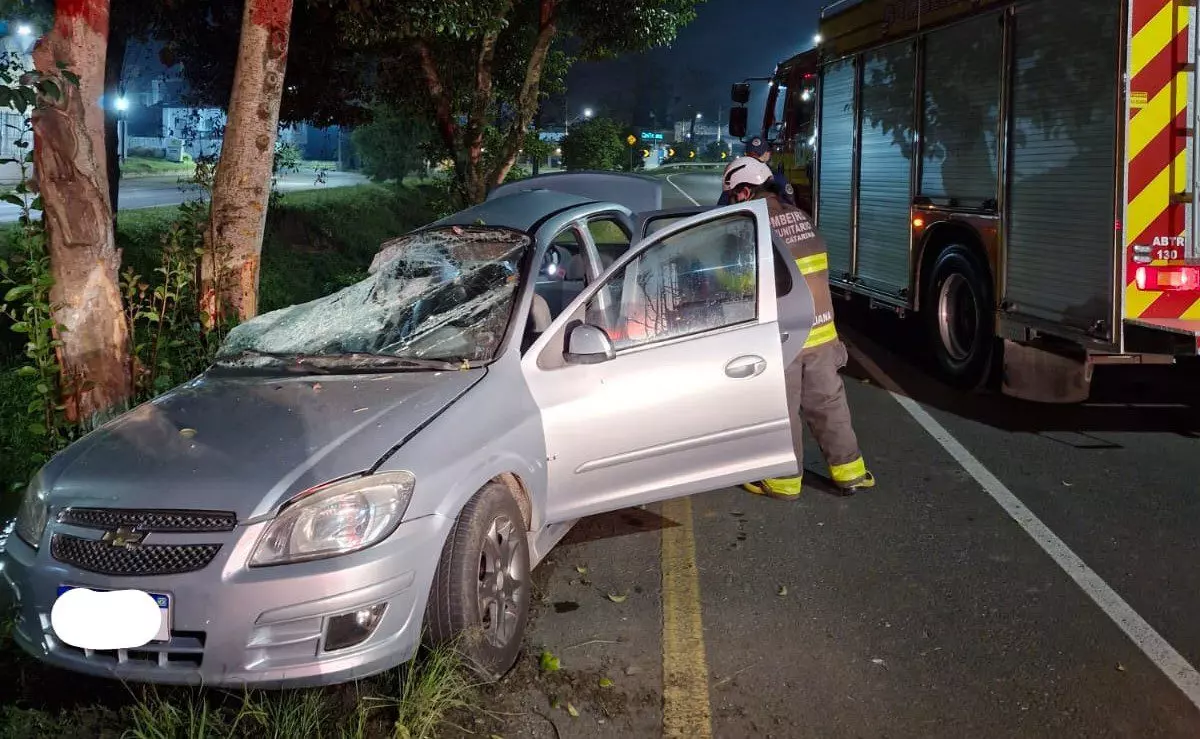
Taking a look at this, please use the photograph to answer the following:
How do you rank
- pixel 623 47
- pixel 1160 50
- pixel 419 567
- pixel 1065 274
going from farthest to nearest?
pixel 623 47 → pixel 1065 274 → pixel 1160 50 → pixel 419 567

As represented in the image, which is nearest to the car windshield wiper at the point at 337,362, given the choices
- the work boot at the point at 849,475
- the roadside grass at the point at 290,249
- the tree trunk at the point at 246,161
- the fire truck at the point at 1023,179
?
the roadside grass at the point at 290,249

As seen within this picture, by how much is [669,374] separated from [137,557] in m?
2.12

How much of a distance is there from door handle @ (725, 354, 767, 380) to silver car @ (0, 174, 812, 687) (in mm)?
13

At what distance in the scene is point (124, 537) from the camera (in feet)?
11.3

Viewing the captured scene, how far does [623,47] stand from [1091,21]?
11699 mm

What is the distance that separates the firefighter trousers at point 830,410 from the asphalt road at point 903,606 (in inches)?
6.6

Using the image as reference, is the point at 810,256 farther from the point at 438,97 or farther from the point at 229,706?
the point at 438,97

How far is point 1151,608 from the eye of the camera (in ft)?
14.9

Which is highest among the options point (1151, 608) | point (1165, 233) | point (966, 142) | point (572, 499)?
point (966, 142)

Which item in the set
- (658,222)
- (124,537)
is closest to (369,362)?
(124,537)

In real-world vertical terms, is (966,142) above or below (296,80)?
below

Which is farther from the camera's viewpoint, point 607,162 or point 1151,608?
point 607,162

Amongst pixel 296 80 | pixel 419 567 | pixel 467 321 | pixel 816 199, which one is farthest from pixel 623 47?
pixel 419 567

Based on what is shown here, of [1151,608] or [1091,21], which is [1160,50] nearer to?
[1091,21]
